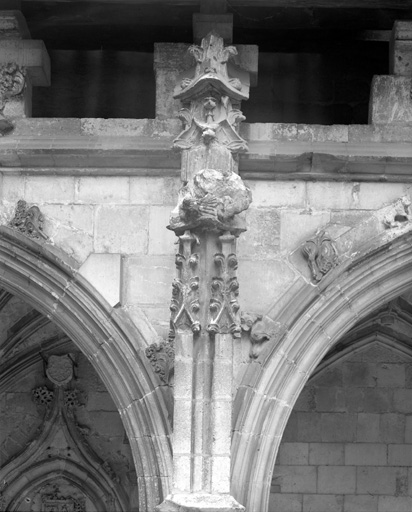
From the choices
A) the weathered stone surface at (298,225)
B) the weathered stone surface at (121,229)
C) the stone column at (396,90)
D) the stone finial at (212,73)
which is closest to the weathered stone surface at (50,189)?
the weathered stone surface at (121,229)

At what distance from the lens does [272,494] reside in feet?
42.6

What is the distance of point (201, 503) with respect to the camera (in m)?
9.70

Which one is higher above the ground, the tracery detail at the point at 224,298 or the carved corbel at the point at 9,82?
the carved corbel at the point at 9,82

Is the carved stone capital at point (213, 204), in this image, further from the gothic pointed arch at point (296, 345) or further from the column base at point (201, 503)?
the column base at point (201, 503)

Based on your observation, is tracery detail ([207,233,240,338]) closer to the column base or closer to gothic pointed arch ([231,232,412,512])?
gothic pointed arch ([231,232,412,512])

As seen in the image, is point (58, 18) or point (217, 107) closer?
point (217, 107)

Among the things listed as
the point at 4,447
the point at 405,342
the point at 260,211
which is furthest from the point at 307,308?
the point at 4,447

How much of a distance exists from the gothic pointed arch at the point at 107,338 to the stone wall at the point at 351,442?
2.89 metres

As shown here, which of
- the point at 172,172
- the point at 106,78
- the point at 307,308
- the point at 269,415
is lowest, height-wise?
the point at 269,415

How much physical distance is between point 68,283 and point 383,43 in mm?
3271

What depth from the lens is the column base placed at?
967 centimetres

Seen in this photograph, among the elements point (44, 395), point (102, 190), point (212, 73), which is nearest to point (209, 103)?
point (212, 73)

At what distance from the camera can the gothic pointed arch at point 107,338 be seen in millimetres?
10203

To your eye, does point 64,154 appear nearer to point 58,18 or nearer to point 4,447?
point 58,18
